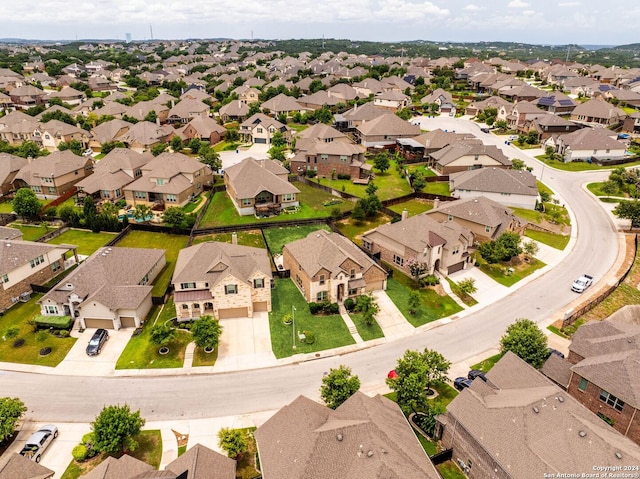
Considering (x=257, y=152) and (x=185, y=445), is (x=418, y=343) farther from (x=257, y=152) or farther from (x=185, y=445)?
(x=257, y=152)

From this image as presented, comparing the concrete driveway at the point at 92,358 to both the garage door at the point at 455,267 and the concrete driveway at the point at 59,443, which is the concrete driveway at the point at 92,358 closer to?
the concrete driveway at the point at 59,443

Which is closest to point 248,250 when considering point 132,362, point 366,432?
point 132,362

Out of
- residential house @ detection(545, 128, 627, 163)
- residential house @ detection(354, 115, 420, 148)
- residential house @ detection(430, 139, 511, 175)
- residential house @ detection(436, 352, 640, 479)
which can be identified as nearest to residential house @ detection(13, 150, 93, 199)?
residential house @ detection(354, 115, 420, 148)

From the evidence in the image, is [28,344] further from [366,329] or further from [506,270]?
[506,270]

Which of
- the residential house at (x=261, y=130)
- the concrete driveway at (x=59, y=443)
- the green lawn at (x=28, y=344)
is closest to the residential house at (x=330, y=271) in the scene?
the green lawn at (x=28, y=344)

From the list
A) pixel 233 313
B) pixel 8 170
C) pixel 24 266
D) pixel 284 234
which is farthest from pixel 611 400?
pixel 8 170

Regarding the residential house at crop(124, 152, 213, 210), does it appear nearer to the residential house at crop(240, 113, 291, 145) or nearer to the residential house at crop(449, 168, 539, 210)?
the residential house at crop(240, 113, 291, 145)

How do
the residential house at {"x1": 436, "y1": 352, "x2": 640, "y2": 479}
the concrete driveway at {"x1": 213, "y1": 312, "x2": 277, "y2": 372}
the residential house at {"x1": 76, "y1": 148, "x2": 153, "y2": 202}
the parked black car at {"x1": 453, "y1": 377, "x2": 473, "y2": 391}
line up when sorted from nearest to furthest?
the residential house at {"x1": 436, "y1": 352, "x2": 640, "y2": 479}
the parked black car at {"x1": 453, "y1": 377, "x2": 473, "y2": 391}
the concrete driveway at {"x1": 213, "y1": 312, "x2": 277, "y2": 372}
the residential house at {"x1": 76, "y1": 148, "x2": 153, "y2": 202}
